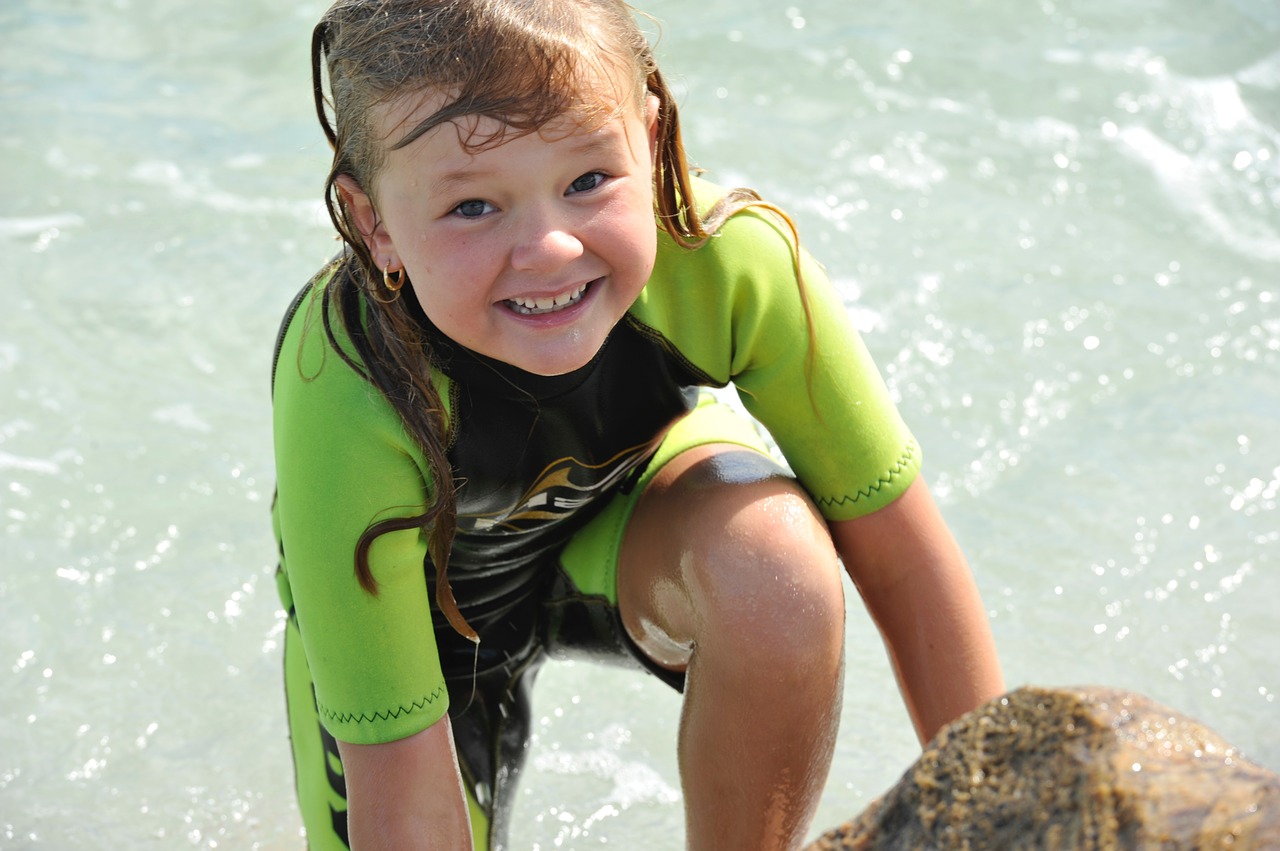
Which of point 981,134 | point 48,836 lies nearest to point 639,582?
point 48,836

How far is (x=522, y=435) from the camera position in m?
2.15

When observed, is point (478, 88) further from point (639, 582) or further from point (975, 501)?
point (975, 501)

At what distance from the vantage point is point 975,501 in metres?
3.45

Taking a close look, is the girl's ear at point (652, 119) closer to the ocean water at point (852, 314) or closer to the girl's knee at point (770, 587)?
the ocean water at point (852, 314)

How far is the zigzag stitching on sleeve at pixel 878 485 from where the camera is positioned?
86.8 inches

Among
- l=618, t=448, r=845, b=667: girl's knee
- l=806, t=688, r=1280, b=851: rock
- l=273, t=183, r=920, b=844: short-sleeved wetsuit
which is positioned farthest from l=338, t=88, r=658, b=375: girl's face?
l=806, t=688, r=1280, b=851: rock

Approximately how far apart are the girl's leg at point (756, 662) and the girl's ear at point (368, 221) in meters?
0.57

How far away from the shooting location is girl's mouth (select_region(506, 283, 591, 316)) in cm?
193

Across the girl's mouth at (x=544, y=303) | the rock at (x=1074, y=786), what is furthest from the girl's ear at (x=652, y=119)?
the rock at (x=1074, y=786)

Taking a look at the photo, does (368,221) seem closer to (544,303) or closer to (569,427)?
(544,303)

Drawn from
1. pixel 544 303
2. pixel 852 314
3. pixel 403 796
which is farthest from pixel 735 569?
pixel 852 314

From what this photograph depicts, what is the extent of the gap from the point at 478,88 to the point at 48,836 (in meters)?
1.69

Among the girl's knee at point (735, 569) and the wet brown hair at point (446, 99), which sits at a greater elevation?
the wet brown hair at point (446, 99)

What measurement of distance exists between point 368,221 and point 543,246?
31cm
